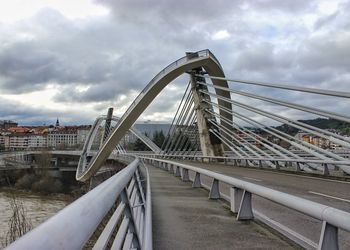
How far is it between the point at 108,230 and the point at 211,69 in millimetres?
39111

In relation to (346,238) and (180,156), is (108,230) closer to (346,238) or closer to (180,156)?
(346,238)

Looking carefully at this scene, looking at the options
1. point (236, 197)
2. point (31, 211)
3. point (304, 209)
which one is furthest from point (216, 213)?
point (31, 211)

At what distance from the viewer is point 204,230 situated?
712cm

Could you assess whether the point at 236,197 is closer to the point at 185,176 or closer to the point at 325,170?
the point at 185,176

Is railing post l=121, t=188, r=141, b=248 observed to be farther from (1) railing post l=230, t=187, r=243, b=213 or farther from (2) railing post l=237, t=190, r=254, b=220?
(1) railing post l=230, t=187, r=243, b=213

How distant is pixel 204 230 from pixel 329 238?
3.12 m

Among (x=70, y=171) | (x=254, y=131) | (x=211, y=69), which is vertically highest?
(x=211, y=69)

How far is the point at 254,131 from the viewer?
110 ft

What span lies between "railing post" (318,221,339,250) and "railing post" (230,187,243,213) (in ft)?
13.4

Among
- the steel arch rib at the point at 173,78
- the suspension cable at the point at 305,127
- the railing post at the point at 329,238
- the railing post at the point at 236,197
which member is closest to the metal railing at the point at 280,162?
the suspension cable at the point at 305,127

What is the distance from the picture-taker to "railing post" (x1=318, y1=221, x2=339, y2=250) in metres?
4.21

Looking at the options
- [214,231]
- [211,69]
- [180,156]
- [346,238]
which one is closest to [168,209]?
[214,231]

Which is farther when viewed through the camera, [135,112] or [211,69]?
[135,112]

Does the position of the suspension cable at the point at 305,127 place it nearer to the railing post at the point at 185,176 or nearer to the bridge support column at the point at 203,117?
the railing post at the point at 185,176
